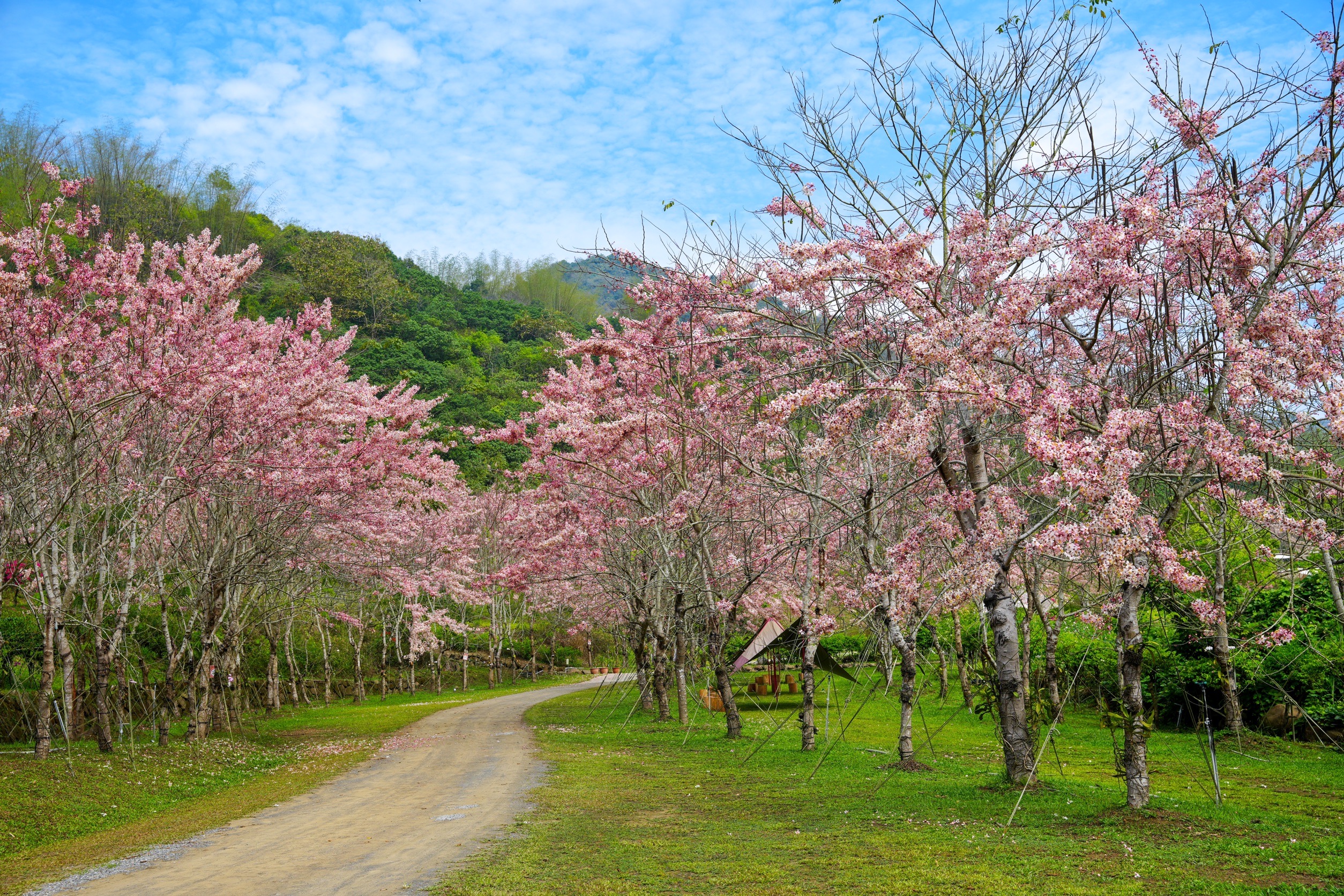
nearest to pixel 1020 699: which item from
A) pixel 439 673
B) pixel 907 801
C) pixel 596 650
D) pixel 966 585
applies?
pixel 907 801

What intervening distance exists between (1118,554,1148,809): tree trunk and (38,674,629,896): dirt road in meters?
6.12

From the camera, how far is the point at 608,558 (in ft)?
61.9

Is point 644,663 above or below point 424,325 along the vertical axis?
below

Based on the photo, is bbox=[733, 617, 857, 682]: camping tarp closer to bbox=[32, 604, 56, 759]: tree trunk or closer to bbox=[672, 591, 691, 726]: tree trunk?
bbox=[672, 591, 691, 726]: tree trunk

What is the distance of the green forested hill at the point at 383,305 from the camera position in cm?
3628

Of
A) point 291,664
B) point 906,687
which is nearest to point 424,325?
point 291,664

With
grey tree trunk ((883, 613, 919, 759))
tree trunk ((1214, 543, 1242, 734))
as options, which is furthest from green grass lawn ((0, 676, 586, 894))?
tree trunk ((1214, 543, 1242, 734))

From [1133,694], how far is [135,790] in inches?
468

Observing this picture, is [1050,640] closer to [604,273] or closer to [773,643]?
[773,643]

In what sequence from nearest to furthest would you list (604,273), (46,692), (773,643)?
1. (604,273)
2. (46,692)
3. (773,643)

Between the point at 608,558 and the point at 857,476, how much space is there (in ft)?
20.3

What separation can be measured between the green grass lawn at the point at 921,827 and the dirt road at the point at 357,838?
526 millimetres

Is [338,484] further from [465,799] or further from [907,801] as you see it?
[907,801]

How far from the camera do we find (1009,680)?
30.0ft
